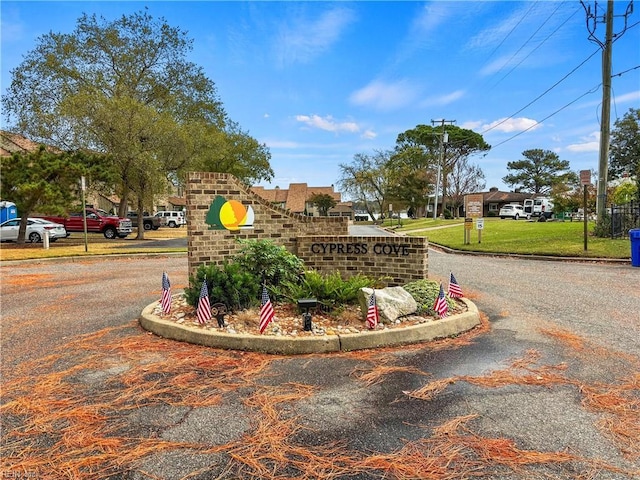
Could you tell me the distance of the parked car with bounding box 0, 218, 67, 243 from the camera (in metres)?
20.3

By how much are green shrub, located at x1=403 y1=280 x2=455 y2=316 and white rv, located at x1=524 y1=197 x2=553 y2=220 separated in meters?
41.5

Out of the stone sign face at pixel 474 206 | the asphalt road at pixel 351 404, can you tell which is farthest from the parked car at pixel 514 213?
the asphalt road at pixel 351 404

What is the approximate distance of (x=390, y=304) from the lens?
5316 millimetres

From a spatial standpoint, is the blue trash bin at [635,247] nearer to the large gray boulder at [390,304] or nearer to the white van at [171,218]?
the large gray boulder at [390,304]

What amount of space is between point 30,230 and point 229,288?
20.2 meters

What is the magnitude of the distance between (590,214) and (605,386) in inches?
1314

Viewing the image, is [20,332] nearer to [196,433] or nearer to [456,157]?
[196,433]

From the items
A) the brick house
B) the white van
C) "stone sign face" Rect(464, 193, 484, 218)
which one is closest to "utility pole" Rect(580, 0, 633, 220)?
"stone sign face" Rect(464, 193, 484, 218)

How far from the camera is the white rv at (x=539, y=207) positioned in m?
43.2

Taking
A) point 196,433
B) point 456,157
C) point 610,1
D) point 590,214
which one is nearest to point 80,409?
point 196,433

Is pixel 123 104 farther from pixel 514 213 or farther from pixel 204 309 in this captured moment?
pixel 514 213

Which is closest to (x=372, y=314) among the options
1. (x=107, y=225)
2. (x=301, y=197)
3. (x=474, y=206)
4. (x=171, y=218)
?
(x=474, y=206)

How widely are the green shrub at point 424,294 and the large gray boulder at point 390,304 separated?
0.53 feet

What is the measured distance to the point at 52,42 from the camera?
25391 millimetres
